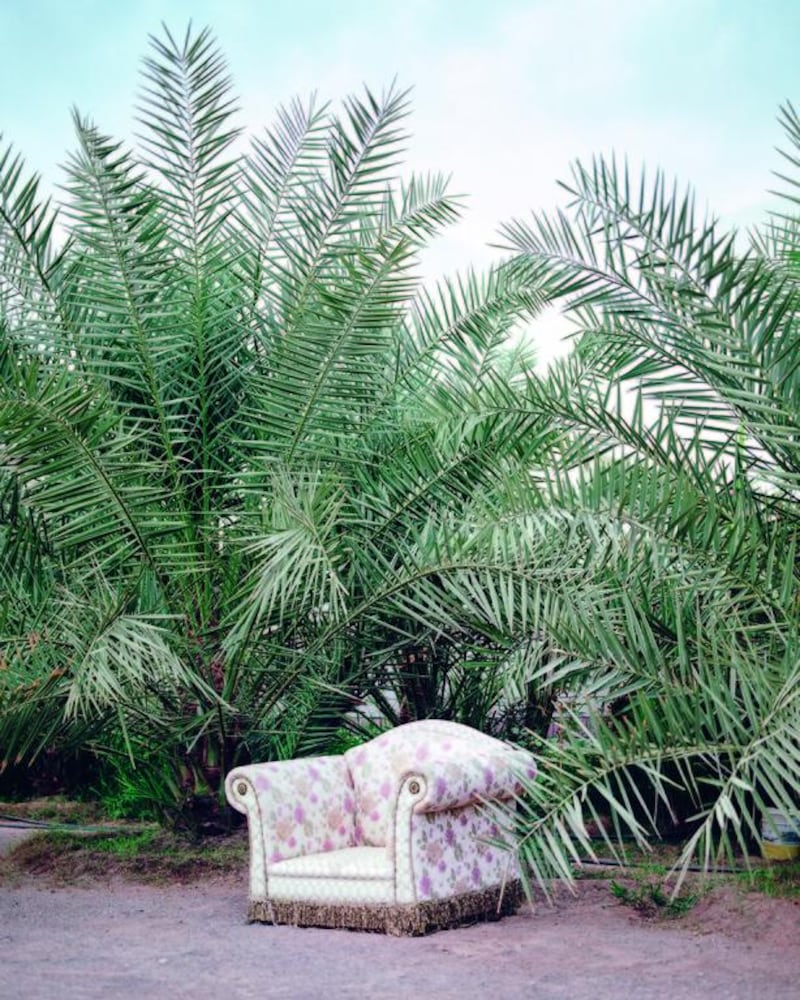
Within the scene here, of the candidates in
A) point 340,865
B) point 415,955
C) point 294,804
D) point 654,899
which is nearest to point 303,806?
point 294,804

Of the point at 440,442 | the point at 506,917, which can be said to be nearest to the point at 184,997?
the point at 506,917

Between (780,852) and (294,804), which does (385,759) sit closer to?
(294,804)

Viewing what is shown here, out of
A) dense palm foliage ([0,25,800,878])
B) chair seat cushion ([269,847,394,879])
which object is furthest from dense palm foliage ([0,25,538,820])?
chair seat cushion ([269,847,394,879])

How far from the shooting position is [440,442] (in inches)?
278

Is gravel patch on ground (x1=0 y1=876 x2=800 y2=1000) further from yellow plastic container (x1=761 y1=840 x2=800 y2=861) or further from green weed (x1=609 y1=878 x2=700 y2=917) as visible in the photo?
yellow plastic container (x1=761 y1=840 x2=800 y2=861)

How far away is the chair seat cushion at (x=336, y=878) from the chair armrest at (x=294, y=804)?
11 centimetres

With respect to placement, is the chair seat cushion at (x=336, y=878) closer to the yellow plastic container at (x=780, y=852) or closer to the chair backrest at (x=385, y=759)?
the chair backrest at (x=385, y=759)

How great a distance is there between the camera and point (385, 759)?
240 inches

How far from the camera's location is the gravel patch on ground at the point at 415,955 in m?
4.52

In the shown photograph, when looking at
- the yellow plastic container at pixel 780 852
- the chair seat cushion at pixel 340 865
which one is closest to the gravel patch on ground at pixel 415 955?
the chair seat cushion at pixel 340 865

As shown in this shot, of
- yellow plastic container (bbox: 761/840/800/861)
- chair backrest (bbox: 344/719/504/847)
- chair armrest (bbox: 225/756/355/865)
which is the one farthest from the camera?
yellow plastic container (bbox: 761/840/800/861)

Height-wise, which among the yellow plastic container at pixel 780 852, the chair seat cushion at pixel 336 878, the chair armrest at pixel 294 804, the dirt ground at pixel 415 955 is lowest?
the dirt ground at pixel 415 955

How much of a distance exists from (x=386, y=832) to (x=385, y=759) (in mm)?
464

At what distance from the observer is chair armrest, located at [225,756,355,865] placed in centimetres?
568
